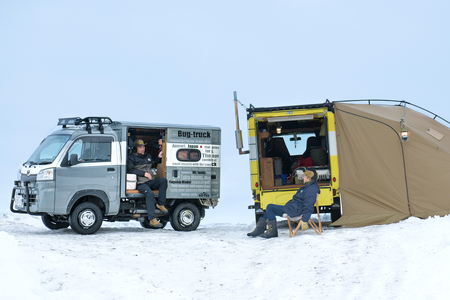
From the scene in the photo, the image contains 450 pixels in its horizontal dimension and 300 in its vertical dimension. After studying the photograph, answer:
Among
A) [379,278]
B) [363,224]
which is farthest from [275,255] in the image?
[363,224]

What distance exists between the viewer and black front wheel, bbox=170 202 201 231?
39.2 feet

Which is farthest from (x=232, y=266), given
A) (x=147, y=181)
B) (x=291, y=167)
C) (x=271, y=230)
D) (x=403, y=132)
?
(x=403, y=132)

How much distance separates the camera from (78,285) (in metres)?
6.83

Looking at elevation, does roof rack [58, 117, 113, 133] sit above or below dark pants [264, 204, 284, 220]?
above

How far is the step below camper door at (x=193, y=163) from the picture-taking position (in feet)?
38.7

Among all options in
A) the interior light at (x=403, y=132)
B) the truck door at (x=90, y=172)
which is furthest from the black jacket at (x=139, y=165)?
the interior light at (x=403, y=132)

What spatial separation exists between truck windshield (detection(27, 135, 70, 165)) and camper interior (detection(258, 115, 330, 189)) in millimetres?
4633

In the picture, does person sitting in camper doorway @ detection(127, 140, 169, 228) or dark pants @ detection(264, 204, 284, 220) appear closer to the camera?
dark pants @ detection(264, 204, 284, 220)

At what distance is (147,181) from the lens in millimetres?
11641

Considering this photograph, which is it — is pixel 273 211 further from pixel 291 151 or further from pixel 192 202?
pixel 291 151

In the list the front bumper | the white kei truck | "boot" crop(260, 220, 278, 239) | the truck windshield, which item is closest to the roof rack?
the white kei truck

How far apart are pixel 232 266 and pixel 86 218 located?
392 centimetres

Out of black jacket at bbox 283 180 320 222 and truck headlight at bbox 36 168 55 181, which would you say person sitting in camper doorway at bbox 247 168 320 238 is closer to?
black jacket at bbox 283 180 320 222

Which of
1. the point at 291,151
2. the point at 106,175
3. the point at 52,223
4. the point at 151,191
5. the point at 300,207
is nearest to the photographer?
the point at 300,207
